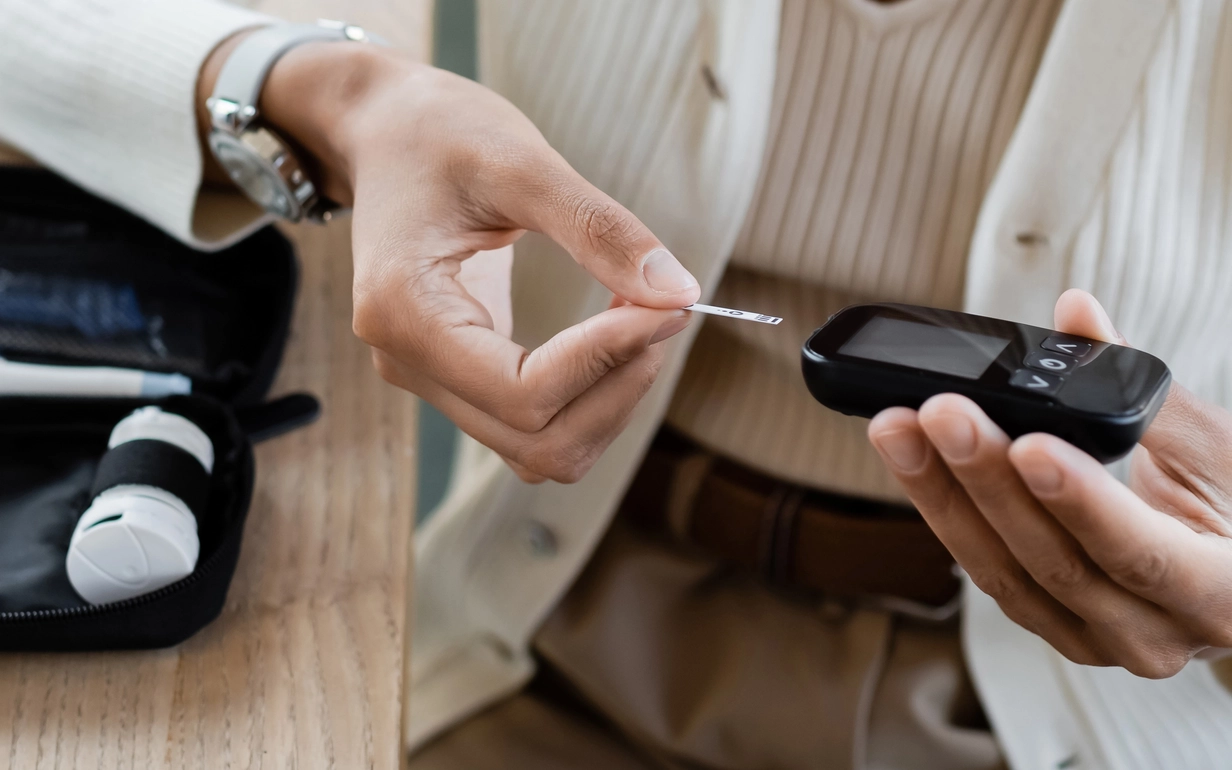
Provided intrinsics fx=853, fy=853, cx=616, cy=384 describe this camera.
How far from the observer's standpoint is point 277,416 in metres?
0.38

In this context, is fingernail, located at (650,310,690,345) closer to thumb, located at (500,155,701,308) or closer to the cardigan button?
thumb, located at (500,155,701,308)

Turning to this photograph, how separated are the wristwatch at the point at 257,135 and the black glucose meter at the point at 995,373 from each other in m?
0.27

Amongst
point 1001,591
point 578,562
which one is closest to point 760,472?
point 578,562

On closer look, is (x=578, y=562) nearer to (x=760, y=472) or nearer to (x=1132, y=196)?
(x=760, y=472)

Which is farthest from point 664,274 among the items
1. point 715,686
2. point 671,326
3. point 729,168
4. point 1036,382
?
point 715,686

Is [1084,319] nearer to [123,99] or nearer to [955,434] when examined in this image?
[955,434]

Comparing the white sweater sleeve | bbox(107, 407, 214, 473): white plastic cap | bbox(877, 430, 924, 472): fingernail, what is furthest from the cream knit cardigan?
bbox(877, 430, 924, 472): fingernail

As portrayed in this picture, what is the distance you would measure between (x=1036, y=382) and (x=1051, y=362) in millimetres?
19

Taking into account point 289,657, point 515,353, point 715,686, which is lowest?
point 715,686

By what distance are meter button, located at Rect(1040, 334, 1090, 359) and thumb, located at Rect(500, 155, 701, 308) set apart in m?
0.12

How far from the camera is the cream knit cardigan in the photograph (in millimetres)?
425

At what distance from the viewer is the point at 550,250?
535 mm

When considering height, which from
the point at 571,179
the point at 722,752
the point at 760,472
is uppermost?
the point at 571,179

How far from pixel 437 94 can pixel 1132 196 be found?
36 cm
